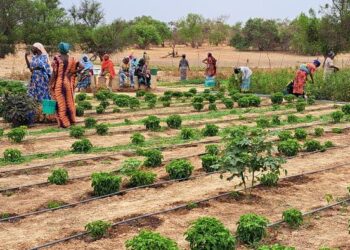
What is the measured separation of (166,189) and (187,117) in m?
7.05

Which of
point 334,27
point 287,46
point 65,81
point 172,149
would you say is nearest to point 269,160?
point 172,149

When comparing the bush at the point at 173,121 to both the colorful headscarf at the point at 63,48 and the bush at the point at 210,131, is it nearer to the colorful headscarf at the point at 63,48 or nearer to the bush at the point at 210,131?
the bush at the point at 210,131

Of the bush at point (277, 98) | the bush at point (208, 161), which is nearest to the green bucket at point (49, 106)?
the bush at point (208, 161)

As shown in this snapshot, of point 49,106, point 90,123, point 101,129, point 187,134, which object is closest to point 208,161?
point 187,134

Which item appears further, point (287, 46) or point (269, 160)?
point (287, 46)

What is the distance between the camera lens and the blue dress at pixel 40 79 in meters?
12.8

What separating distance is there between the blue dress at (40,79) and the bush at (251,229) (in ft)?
26.6

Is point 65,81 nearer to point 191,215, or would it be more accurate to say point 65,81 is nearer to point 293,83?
point 191,215

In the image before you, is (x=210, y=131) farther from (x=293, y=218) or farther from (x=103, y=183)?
(x=293, y=218)

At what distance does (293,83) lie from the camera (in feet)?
60.8

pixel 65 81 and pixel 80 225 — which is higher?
pixel 65 81

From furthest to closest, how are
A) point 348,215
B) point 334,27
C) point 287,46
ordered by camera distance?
point 287,46 < point 334,27 < point 348,215

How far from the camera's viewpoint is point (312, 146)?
10.3 metres

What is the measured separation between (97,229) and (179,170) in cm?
261
